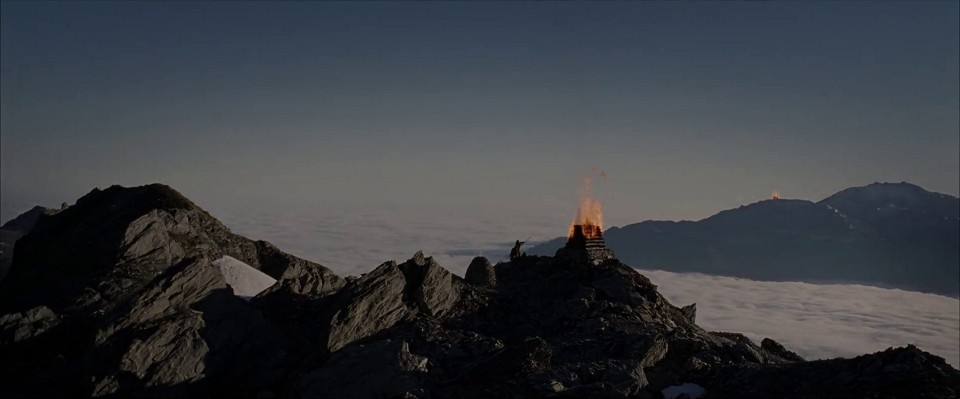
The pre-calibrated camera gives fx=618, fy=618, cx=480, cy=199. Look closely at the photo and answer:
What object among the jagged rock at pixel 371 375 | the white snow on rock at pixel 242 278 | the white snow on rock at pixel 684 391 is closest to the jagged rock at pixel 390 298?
the jagged rock at pixel 371 375

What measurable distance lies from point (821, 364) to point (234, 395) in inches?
1350

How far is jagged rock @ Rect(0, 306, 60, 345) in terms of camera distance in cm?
4125

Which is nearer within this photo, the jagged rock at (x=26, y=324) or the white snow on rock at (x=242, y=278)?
the jagged rock at (x=26, y=324)

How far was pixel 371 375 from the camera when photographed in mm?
33594

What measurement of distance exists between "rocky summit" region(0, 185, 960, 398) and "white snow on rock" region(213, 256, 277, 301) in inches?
119

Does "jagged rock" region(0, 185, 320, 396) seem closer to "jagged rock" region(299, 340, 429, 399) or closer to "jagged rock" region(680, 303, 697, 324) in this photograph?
"jagged rock" region(299, 340, 429, 399)

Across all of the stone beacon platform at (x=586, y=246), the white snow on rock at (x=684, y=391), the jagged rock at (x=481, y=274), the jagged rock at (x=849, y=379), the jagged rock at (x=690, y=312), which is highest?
the stone beacon platform at (x=586, y=246)

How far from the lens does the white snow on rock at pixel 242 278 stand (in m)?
48.0

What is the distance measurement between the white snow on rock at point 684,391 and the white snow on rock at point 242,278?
101 ft

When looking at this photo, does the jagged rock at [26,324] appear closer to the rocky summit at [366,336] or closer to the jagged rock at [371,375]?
the rocky summit at [366,336]

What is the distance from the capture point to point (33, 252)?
56094 mm

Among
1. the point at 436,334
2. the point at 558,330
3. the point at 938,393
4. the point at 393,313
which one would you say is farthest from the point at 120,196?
the point at 938,393

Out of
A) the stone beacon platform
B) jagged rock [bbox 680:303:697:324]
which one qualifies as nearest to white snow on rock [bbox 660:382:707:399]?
jagged rock [bbox 680:303:697:324]

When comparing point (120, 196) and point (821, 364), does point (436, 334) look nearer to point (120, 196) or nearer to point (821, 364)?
point (821, 364)
